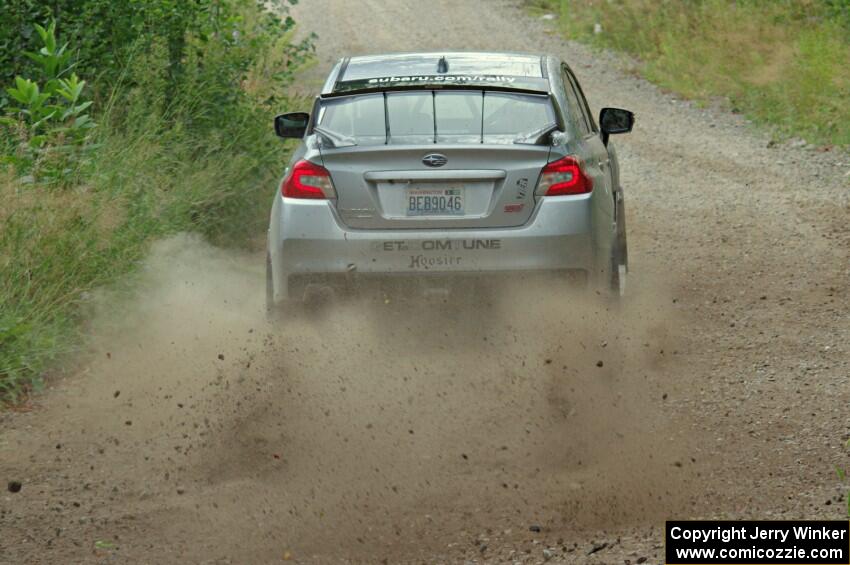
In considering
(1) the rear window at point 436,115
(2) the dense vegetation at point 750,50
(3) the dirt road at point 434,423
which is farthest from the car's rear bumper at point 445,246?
(2) the dense vegetation at point 750,50

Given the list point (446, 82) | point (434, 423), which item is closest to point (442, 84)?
point (446, 82)

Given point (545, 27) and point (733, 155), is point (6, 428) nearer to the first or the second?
point (733, 155)

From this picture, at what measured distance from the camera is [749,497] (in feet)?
17.5

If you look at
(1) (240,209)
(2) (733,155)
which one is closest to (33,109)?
(1) (240,209)

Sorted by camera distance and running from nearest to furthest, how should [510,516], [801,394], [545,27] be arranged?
[510,516] < [801,394] < [545,27]

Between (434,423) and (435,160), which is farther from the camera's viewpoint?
(435,160)

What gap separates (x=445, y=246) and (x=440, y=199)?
246 mm

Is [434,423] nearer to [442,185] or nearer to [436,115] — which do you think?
[442,185]

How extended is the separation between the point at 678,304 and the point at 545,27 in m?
17.6

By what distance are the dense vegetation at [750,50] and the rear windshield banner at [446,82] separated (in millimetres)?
8818

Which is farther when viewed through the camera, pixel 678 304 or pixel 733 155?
pixel 733 155

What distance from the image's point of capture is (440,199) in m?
6.92

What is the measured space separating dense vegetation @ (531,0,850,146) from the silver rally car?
9.23 m

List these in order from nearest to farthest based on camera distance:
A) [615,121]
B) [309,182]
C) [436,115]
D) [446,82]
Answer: [309,182]
[436,115]
[446,82]
[615,121]
